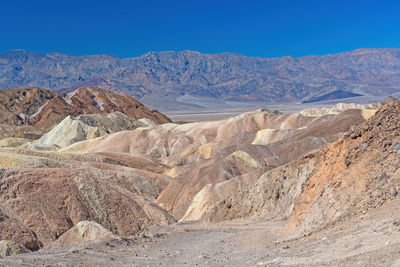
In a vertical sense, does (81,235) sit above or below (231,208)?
below

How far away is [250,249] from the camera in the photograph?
49.2ft

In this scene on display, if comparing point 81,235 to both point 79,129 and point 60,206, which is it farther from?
point 79,129

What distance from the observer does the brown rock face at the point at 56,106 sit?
5162 inches

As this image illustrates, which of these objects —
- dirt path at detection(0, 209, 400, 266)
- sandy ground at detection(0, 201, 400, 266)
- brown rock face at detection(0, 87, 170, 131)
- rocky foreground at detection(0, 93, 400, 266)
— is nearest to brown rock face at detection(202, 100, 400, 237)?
rocky foreground at detection(0, 93, 400, 266)

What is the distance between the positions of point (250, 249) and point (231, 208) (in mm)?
10569

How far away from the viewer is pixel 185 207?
36281mm

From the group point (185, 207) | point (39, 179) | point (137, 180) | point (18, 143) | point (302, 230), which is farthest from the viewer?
point (18, 143)

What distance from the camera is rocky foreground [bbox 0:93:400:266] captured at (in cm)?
1267

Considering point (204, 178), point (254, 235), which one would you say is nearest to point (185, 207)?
point (204, 178)

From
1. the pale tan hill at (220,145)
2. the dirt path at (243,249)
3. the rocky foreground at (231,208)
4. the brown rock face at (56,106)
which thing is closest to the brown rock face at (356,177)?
the rocky foreground at (231,208)

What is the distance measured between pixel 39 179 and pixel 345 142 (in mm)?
22061

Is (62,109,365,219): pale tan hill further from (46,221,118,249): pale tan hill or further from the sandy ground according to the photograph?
the sandy ground

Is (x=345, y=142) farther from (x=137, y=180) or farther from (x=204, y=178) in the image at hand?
(x=137, y=180)

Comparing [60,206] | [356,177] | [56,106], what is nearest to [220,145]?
[60,206]
